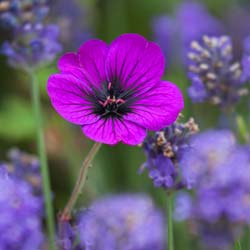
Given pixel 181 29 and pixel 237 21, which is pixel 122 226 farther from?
pixel 237 21

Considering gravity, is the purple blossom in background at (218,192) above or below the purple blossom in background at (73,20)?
below

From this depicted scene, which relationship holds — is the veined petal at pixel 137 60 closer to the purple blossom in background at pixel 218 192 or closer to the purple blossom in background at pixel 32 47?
the purple blossom in background at pixel 218 192

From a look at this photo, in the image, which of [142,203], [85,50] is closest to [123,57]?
[85,50]

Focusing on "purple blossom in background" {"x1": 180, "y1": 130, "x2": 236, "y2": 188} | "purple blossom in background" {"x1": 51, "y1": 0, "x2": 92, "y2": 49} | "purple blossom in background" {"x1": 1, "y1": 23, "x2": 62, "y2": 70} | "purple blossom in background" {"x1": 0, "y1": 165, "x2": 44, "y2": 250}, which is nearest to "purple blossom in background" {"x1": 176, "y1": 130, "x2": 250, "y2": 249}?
"purple blossom in background" {"x1": 180, "y1": 130, "x2": 236, "y2": 188}

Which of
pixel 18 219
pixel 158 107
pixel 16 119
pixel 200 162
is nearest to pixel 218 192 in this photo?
pixel 200 162

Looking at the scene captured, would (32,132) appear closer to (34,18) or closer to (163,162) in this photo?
(34,18)

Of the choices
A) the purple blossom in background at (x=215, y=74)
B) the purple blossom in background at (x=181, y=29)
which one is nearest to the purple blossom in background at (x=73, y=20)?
the purple blossom in background at (x=181, y=29)
